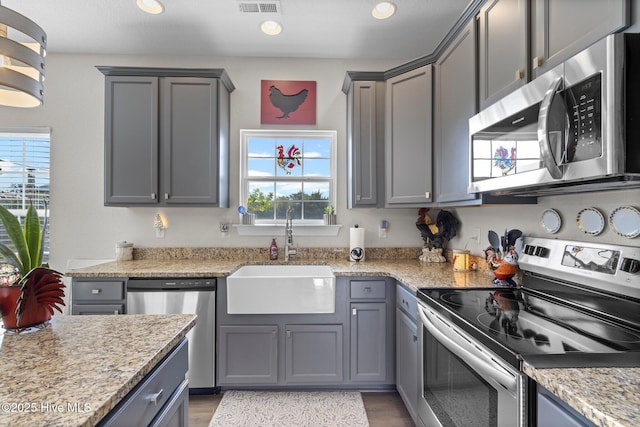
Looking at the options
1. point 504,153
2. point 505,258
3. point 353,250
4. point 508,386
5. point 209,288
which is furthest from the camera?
point 353,250

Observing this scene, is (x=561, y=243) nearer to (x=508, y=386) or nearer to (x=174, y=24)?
(x=508, y=386)

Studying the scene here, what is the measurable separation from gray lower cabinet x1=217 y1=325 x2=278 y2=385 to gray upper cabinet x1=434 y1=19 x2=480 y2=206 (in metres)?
1.54

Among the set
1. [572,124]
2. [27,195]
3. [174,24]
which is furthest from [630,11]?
[27,195]

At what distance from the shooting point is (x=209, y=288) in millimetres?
2289

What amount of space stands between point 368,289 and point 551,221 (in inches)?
46.5

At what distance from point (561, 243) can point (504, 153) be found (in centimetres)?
51

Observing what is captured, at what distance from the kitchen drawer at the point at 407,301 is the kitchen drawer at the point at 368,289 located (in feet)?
0.39

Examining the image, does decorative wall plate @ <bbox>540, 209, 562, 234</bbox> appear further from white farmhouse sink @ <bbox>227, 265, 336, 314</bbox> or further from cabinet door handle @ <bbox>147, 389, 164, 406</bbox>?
cabinet door handle @ <bbox>147, 389, 164, 406</bbox>

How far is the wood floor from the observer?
203cm

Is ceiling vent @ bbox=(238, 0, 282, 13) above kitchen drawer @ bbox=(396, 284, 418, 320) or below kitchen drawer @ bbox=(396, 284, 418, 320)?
above

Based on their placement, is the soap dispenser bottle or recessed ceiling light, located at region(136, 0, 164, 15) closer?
recessed ceiling light, located at region(136, 0, 164, 15)

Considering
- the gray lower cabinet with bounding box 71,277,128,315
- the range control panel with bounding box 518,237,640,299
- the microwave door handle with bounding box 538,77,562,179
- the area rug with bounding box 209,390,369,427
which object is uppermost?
the microwave door handle with bounding box 538,77,562,179

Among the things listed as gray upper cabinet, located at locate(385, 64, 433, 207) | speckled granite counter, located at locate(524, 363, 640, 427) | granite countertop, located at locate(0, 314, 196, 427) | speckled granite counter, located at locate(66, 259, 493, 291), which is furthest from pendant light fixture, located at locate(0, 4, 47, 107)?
gray upper cabinet, located at locate(385, 64, 433, 207)

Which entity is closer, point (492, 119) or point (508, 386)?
point (508, 386)
